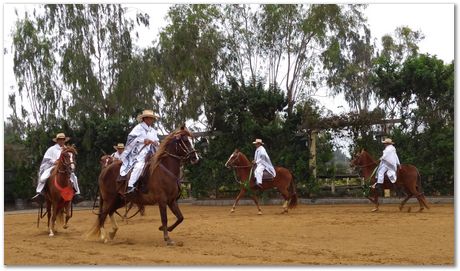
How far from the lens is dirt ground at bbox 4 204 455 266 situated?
8.70 meters

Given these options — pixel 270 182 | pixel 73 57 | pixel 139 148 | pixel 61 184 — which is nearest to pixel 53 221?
pixel 61 184

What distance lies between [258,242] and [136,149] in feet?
8.64

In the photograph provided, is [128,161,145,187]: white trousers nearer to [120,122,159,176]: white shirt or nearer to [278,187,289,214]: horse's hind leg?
[120,122,159,176]: white shirt

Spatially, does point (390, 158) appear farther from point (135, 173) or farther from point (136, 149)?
point (135, 173)

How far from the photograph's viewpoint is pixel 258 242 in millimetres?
10641

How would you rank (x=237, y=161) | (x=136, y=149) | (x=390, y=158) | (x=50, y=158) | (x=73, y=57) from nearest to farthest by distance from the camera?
(x=136, y=149) < (x=50, y=158) < (x=390, y=158) < (x=237, y=161) < (x=73, y=57)

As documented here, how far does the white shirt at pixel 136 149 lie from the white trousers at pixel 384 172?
862cm

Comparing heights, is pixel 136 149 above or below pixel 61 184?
above

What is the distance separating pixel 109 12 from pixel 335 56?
990 centimetres

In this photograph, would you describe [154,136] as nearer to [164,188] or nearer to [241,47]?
[164,188]

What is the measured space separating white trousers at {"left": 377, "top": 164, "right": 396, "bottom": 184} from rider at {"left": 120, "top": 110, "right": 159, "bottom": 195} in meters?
8.59

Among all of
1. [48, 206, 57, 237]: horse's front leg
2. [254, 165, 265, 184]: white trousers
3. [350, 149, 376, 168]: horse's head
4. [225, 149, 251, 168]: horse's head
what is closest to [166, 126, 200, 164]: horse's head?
[48, 206, 57, 237]: horse's front leg

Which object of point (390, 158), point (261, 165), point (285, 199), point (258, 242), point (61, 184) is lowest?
point (258, 242)

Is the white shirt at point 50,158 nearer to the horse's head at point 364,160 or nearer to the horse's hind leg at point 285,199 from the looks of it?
the horse's hind leg at point 285,199
